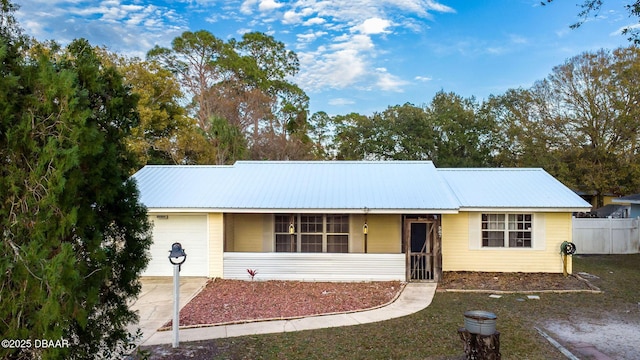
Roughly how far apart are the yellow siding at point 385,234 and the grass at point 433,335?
130 inches

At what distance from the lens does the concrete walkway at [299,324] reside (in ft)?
25.7

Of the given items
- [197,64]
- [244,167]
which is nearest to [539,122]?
[244,167]

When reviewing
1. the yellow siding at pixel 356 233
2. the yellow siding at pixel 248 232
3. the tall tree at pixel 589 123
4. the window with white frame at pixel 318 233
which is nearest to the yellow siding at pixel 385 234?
the yellow siding at pixel 356 233

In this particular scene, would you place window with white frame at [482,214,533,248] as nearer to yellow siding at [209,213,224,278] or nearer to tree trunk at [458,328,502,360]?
tree trunk at [458,328,502,360]

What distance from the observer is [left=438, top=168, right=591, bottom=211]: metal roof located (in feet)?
42.7

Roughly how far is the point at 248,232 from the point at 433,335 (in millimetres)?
8160

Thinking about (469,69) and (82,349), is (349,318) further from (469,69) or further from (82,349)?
(469,69)

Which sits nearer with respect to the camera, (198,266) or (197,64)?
(198,266)

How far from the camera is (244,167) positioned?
1620cm

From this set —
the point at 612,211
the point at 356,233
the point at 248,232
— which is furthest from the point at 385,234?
the point at 612,211

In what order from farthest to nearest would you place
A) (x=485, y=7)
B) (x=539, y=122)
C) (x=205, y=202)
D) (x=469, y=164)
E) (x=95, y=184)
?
1. (x=469, y=164)
2. (x=539, y=122)
3. (x=485, y=7)
4. (x=205, y=202)
5. (x=95, y=184)

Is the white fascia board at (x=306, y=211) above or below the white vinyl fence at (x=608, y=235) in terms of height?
above

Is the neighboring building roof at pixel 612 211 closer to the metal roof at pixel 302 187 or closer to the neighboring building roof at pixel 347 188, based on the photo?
the neighboring building roof at pixel 347 188

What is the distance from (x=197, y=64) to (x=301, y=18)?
53.2ft
